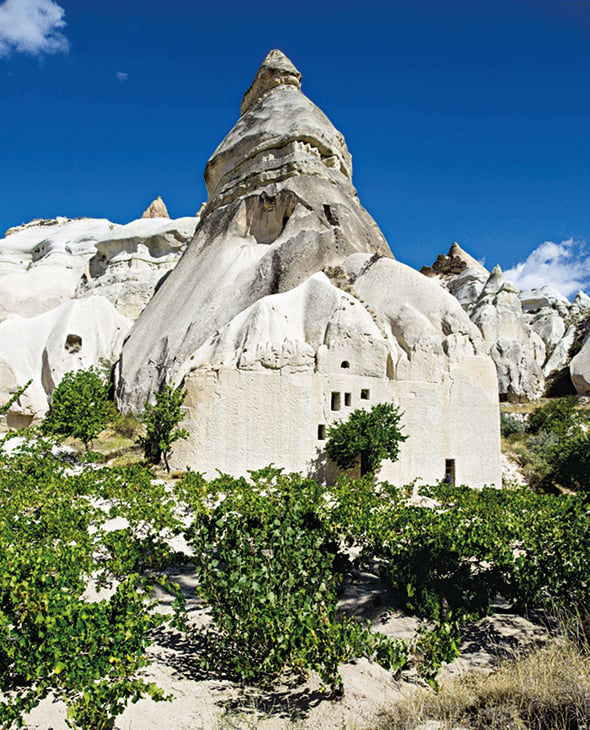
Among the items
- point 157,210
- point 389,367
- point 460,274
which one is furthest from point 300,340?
point 157,210

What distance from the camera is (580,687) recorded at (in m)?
4.02

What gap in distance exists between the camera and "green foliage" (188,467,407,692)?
490 centimetres

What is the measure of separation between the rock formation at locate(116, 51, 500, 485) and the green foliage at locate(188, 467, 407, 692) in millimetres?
7825

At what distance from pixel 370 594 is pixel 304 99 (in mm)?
25948

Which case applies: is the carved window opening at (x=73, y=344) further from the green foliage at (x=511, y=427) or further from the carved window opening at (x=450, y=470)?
the green foliage at (x=511, y=427)

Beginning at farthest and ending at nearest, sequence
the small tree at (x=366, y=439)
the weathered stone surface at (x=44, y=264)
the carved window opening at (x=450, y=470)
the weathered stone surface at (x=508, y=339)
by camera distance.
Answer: the weathered stone surface at (x=44, y=264), the weathered stone surface at (x=508, y=339), the carved window opening at (x=450, y=470), the small tree at (x=366, y=439)

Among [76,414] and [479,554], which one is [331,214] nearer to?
[76,414]

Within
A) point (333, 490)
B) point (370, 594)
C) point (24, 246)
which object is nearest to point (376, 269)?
point (333, 490)

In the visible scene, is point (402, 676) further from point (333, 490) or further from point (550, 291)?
point (550, 291)

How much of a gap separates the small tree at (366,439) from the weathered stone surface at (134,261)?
806 inches

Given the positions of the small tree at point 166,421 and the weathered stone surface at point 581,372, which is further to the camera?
the weathered stone surface at point 581,372

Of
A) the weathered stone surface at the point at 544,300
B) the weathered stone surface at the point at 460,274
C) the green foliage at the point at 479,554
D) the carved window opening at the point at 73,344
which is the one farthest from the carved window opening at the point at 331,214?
the weathered stone surface at the point at 544,300

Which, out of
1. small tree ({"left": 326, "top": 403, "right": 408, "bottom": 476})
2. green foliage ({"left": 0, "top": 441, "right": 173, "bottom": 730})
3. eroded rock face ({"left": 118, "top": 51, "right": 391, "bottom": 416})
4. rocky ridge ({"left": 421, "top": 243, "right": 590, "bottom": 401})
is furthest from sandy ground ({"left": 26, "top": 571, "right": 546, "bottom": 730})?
rocky ridge ({"left": 421, "top": 243, "right": 590, "bottom": 401})

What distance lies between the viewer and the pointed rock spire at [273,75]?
29.3 metres
